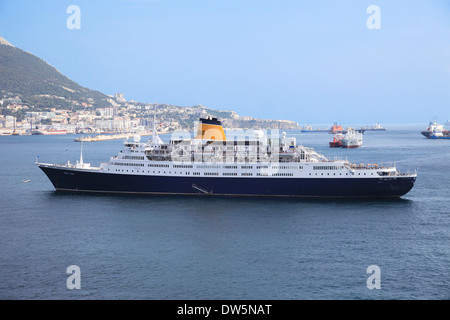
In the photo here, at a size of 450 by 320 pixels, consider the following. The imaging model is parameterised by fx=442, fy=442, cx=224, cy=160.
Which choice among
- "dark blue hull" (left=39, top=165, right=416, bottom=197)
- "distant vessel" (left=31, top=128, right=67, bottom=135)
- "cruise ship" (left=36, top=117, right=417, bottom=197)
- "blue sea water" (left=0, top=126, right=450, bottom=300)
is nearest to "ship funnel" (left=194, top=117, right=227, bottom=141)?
"cruise ship" (left=36, top=117, right=417, bottom=197)

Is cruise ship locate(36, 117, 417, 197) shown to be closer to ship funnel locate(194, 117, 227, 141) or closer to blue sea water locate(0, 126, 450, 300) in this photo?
blue sea water locate(0, 126, 450, 300)

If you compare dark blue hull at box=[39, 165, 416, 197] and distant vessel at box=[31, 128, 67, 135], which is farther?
distant vessel at box=[31, 128, 67, 135]

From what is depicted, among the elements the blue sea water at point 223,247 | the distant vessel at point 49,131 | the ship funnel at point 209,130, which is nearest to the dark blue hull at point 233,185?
the blue sea water at point 223,247

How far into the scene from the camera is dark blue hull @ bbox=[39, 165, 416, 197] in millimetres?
33500

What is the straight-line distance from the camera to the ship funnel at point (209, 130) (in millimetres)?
38188

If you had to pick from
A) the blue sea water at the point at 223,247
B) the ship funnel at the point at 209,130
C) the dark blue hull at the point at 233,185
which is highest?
the ship funnel at the point at 209,130

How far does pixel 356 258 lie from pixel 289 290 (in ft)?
16.3

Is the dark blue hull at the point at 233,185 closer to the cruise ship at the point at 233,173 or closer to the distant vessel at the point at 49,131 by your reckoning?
the cruise ship at the point at 233,173

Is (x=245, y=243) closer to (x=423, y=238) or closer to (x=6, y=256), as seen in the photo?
(x=423, y=238)

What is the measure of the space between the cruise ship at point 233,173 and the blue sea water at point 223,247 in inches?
47.7

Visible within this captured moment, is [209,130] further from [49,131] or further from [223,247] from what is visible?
[49,131]

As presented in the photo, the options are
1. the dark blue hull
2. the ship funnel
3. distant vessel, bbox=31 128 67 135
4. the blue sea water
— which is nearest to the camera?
the blue sea water

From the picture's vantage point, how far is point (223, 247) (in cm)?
2230
